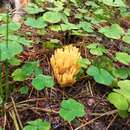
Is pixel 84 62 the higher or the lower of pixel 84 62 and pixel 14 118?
the higher

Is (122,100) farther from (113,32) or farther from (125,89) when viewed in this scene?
(113,32)

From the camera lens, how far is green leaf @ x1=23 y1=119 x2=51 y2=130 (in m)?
1.55

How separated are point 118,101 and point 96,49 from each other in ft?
1.73

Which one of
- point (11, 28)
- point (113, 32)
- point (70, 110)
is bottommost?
point (70, 110)

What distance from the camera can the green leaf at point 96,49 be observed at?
6.87 feet

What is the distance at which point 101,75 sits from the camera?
6.09 feet

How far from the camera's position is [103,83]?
1803 millimetres

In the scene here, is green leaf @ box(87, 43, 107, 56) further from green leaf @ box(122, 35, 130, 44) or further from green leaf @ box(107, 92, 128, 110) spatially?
green leaf @ box(107, 92, 128, 110)

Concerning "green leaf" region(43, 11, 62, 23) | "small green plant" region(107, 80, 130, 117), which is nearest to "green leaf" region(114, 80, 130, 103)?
"small green plant" region(107, 80, 130, 117)

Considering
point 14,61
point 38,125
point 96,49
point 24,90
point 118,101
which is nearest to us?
point 38,125

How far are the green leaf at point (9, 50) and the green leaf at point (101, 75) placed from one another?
43cm

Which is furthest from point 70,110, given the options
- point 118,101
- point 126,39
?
point 126,39

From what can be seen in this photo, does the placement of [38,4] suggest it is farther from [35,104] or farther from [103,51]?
[35,104]

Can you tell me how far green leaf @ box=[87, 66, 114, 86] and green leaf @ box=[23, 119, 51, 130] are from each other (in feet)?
1.33
